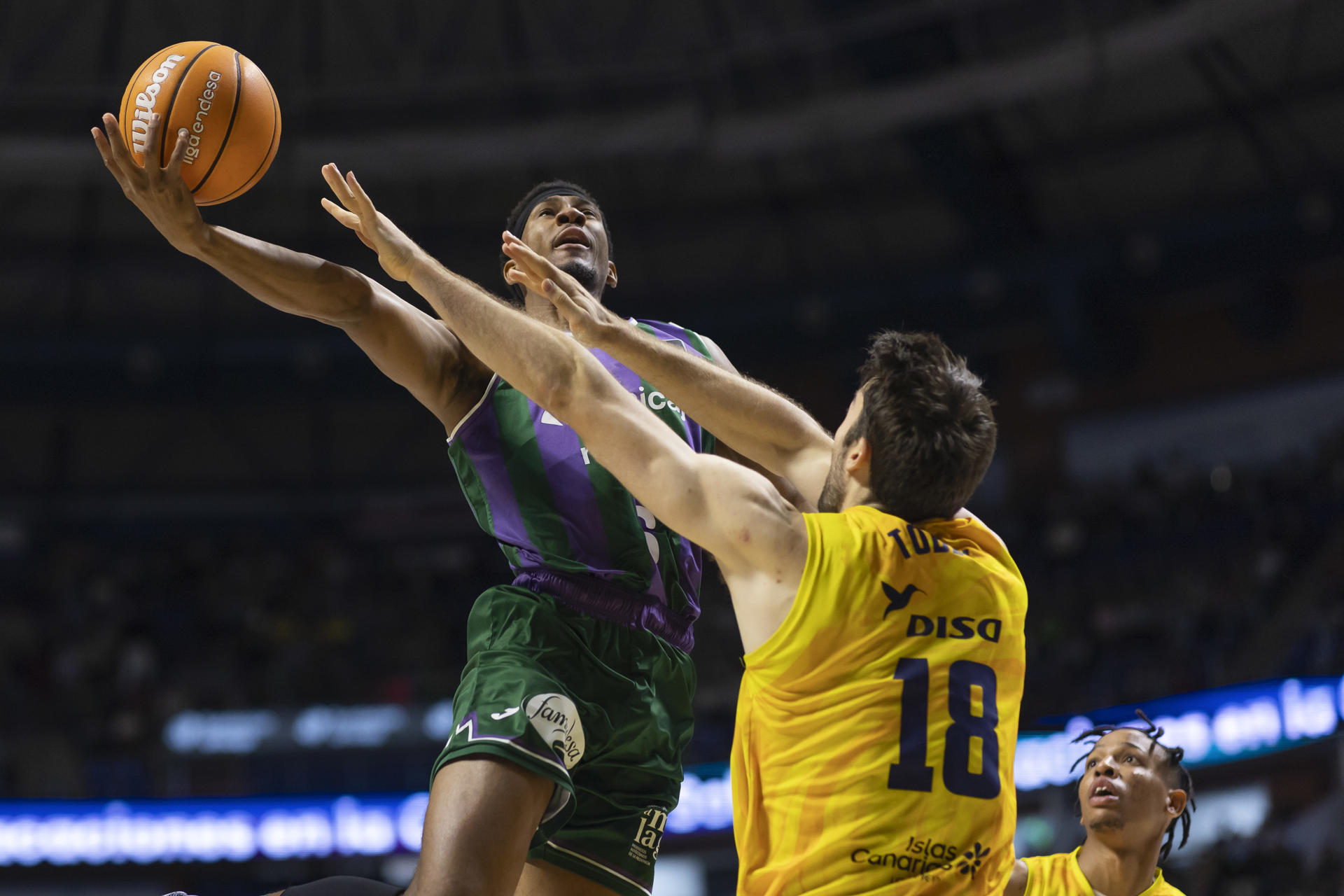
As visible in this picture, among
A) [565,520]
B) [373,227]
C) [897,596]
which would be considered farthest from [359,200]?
[897,596]

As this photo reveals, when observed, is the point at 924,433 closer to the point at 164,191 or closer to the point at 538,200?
the point at 538,200

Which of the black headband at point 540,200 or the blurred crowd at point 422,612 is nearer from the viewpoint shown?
the black headband at point 540,200

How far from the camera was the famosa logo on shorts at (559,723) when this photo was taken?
3219 mm

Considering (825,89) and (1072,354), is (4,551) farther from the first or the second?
(1072,354)

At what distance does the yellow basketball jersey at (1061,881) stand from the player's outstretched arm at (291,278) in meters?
2.89

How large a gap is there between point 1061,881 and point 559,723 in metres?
2.39

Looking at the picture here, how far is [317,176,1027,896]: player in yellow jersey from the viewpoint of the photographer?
2529mm

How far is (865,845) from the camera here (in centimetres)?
250

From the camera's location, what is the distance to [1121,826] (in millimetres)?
4613

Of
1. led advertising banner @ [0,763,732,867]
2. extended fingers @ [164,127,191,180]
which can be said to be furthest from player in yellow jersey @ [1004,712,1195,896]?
led advertising banner @ [0,763,732,867]

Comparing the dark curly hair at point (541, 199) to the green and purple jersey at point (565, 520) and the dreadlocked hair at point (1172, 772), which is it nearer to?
the green and purple jersey at point (565, 520)

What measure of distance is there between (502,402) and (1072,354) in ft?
52.0

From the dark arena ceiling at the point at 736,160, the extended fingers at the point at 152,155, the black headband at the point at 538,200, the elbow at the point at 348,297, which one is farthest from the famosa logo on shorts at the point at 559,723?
the dark arena ceiling at the point at 736,160

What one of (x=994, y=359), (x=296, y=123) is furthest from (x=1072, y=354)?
(x=296, y=123)
